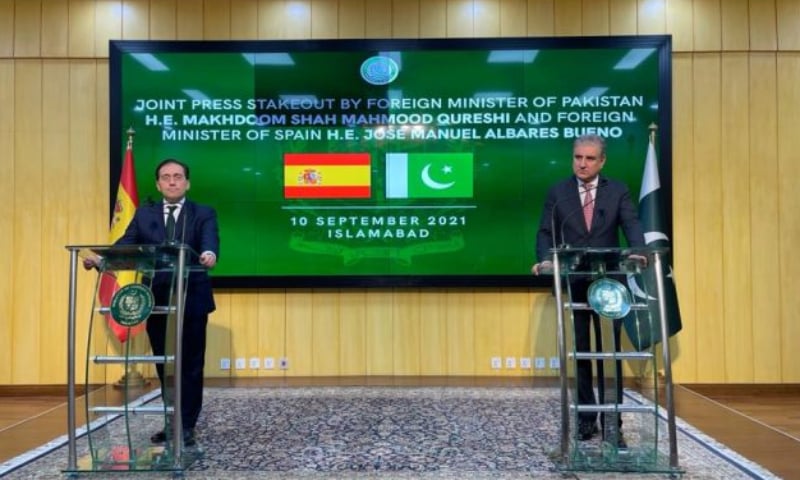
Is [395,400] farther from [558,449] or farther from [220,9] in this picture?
[220,9]

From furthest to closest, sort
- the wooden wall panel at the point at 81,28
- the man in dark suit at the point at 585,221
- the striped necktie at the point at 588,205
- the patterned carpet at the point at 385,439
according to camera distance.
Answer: the wooden wall panel at the point at 81,28, the striped necktie at the point at 588,205, the man in dark suit at the point at 585,221, the patterned carpet at the point at 385,439

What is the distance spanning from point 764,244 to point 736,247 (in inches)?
8.1

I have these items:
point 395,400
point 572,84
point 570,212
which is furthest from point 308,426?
point 572,84

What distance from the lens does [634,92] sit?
465 cm

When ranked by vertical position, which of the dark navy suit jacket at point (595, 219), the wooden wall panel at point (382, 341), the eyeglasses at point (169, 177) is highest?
the eyeglasses at point (169, 177)

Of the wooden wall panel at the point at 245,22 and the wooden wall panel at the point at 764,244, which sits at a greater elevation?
the wooden wall panel at the point at 245,22

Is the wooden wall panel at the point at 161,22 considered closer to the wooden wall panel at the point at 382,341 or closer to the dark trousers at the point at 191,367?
the wooden wall panel at the point at 382,341

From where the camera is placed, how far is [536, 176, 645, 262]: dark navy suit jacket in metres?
3.00

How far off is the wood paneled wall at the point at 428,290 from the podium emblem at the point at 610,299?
80.6 inches

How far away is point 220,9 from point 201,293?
2.67 metres

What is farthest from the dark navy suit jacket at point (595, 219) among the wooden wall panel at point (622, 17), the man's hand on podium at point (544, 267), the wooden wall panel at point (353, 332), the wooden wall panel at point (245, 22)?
the wooden wall panel at point (245, 22)

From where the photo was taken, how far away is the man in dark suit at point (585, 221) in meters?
2.91

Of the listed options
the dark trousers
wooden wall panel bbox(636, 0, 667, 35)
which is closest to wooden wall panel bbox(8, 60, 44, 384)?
the dark trousers

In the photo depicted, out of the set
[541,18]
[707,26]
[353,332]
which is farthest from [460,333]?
[707,26]
